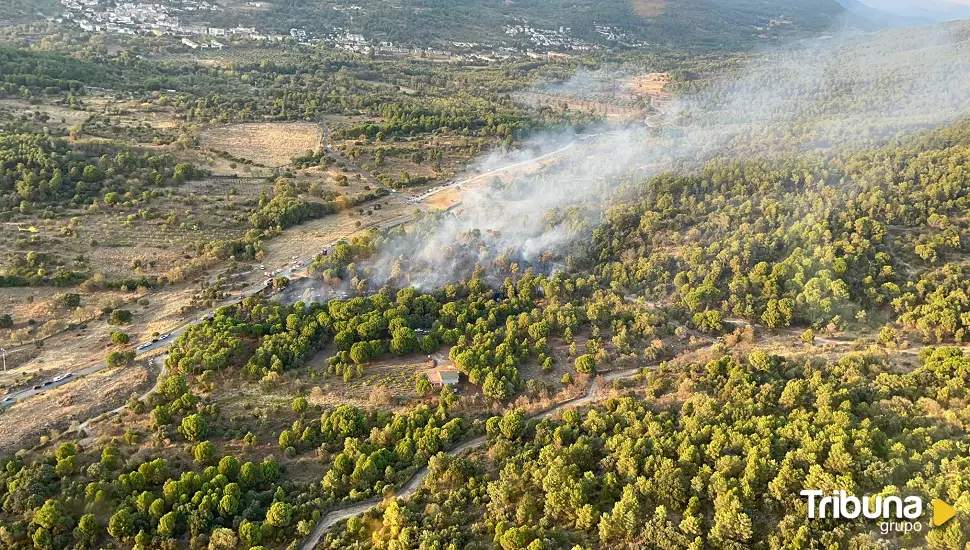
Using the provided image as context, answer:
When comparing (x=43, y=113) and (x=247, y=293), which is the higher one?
(x=43, y=113)

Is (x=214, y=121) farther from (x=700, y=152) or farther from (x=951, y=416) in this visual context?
(x=951, y=416)

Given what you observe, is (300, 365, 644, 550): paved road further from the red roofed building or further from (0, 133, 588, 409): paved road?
(0, 133, 588, 409): paved road

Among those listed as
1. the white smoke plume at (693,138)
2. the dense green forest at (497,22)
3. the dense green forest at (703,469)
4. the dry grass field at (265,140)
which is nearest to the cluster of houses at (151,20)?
the dense green forest at (497,22)

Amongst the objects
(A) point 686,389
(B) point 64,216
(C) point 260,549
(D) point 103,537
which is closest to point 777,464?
(A) point 686,389

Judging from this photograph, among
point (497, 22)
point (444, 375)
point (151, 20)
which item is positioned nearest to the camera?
point (444, 375)

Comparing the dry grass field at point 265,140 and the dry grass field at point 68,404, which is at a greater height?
the dry grass field at point 265,140

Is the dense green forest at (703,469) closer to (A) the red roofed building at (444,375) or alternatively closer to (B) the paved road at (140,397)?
(A) the red roofed building at (444,375)

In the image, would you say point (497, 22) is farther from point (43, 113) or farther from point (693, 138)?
point (43, 113)

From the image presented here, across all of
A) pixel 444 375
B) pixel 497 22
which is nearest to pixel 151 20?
pixel 497 22
